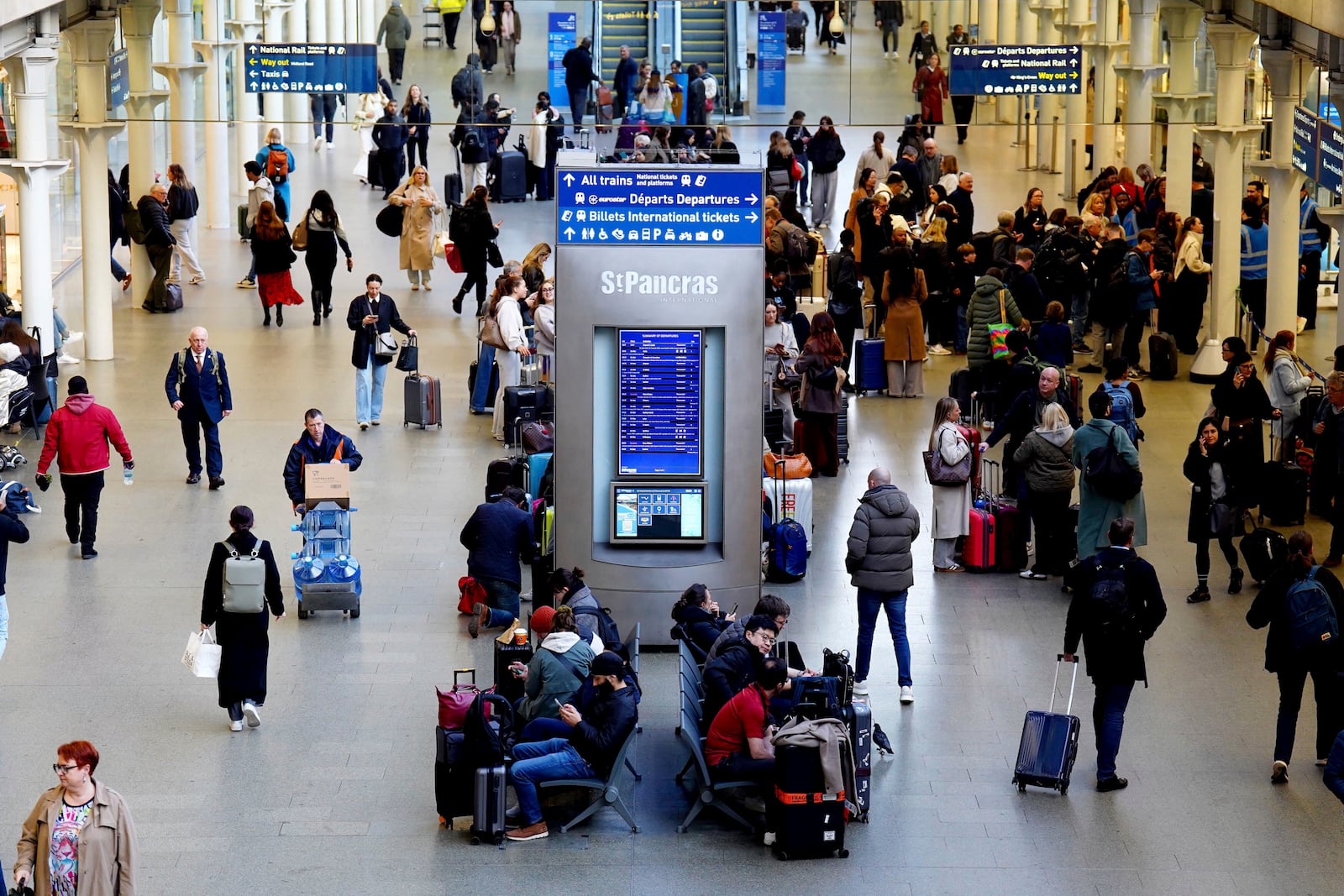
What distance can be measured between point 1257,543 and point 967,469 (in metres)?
2.15

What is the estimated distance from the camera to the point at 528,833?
11469 millimetres

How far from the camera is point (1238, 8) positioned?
2192 centimetres

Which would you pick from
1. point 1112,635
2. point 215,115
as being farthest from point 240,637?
point 215,115

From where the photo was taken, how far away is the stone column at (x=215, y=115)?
2758 centimetres

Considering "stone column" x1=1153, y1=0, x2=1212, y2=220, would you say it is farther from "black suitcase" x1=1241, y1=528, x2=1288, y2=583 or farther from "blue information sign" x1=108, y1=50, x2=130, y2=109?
"blue information sign" x1=108, y1=50, x2=130, y2=109

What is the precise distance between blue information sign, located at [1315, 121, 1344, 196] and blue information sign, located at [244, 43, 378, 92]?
11555 millimetres

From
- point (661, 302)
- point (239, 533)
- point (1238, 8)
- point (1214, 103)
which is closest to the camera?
point (239, 533)

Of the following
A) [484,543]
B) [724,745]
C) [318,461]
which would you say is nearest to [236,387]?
[318,461]

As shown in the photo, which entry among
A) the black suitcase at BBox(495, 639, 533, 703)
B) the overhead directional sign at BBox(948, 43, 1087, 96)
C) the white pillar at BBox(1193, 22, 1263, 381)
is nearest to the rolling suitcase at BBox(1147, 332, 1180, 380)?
the white pillar at BBox(1193, 22, 1263, 381)

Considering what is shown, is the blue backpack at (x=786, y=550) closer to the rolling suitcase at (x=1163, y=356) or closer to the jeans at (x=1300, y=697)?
the jeans at (x=1300, y=697)

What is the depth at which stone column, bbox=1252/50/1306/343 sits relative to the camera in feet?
68.4

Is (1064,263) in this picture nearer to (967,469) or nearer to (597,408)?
(967,469)

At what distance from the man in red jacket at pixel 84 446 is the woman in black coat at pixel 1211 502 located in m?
7.94

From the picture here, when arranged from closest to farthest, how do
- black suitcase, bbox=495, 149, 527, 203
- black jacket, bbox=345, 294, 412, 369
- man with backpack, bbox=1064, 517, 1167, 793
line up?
man with backpack, bbox=1064, 517, 1167, 793, black jacket, bbox=345, 294, 412, 369, black suitcase, bbox=495, 149, 527, 203
